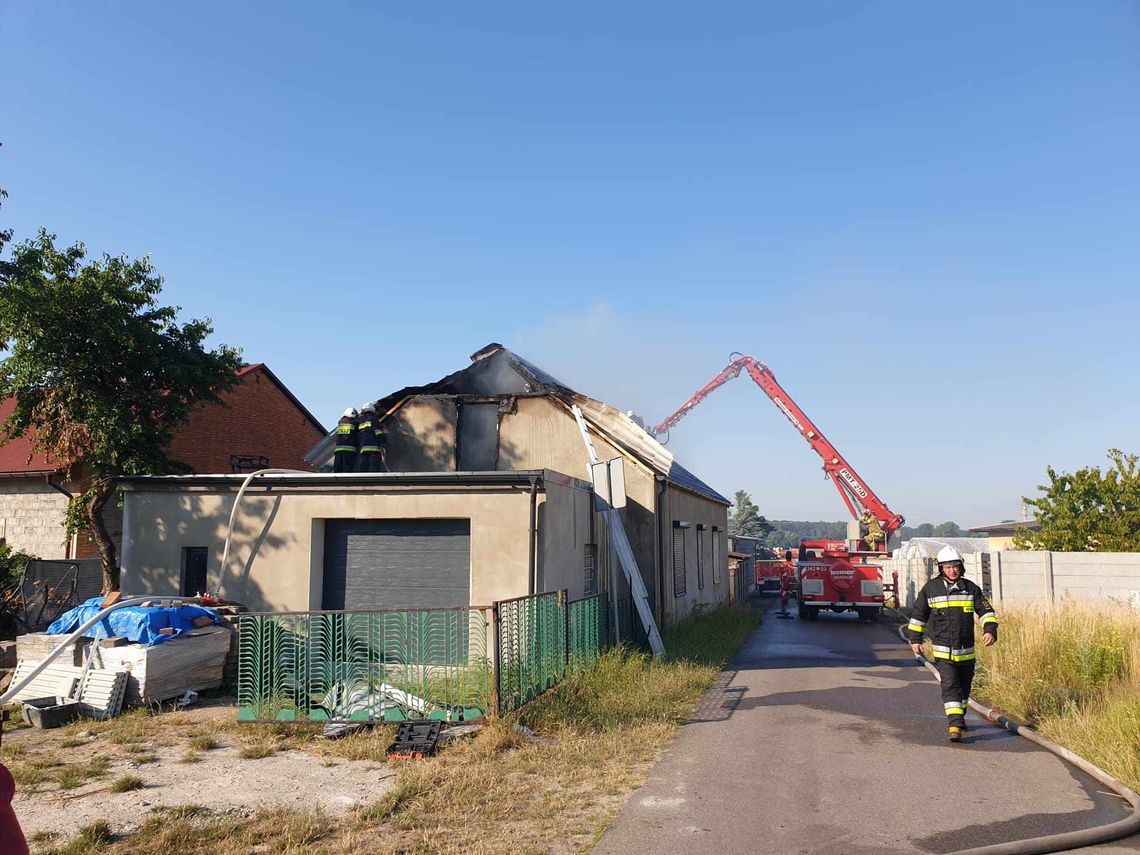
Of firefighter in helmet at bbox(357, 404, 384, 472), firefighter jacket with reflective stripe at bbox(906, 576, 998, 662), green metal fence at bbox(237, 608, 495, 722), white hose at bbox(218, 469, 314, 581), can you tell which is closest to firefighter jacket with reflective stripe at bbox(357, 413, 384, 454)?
firefighter in helmet at bbox(357, 404, 384, 472)

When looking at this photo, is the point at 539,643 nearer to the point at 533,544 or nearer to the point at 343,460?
the point at 533,544

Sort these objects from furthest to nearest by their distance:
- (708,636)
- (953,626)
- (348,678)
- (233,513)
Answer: (708,636), (233,513), (348,678), (953,626)

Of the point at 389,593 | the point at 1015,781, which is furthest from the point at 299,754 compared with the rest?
the point at 1015,781

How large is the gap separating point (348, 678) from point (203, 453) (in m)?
15.5

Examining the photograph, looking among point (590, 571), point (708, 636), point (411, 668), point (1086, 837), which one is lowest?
point (708, 636)

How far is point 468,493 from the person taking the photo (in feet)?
39.2

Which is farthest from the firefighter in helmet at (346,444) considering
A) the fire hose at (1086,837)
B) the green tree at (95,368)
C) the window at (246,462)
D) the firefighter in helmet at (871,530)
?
the firefighter in helmet at (871,530)

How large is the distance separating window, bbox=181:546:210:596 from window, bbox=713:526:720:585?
53.8 ft

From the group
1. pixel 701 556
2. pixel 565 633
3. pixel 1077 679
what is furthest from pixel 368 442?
pixel 1077 679

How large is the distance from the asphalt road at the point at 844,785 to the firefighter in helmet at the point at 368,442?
309 inches

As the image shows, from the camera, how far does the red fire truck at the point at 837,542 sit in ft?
77.3

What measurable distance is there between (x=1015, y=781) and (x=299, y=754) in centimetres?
653

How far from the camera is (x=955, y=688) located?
8.61 metres

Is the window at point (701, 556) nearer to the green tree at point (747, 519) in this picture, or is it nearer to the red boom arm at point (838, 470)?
the red boom arm at point (838, 470)
